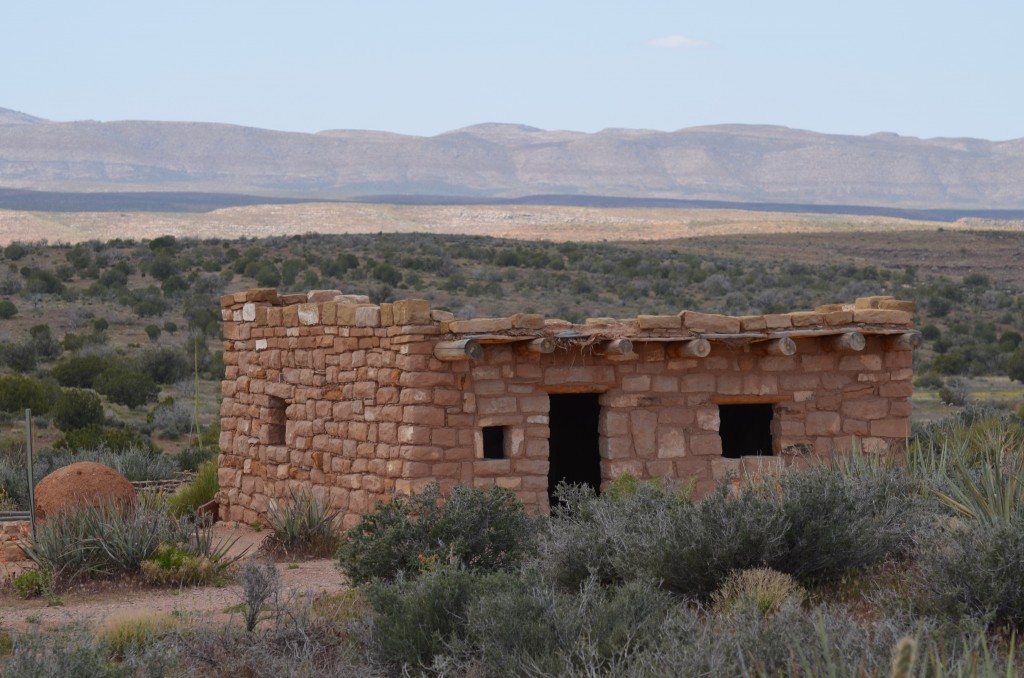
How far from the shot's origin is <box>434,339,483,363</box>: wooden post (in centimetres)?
1093

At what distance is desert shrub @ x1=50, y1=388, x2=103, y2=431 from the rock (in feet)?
29.7

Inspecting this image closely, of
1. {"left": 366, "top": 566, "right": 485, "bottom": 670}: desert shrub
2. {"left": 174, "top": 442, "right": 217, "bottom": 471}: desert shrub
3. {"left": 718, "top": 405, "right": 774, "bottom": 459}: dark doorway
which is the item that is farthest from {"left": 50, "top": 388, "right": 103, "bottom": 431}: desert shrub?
{"left": 366, "top": 566, "right": 485, "bottom": 670}: desert shrub

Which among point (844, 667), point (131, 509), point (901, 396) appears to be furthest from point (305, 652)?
point (901, 396)

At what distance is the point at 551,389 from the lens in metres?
11.6

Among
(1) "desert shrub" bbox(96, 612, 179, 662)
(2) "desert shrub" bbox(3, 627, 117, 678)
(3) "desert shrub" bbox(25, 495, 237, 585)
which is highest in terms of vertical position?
(2) "desert shrub" bbox(3, 627, 117, 678)

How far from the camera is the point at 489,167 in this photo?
18238 centimetres

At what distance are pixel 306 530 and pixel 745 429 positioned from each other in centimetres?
461

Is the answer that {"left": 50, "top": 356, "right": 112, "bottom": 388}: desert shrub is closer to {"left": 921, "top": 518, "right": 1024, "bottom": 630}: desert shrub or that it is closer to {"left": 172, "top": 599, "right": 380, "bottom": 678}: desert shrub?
{"left": 172, "top": 599, "right": 380, "bottom": 678}: desert shrub

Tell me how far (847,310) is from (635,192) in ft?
525

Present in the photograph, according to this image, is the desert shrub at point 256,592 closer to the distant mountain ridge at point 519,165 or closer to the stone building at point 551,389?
the stone building at point 551,389

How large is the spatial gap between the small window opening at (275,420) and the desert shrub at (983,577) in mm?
8225

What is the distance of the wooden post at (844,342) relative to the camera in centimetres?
1176

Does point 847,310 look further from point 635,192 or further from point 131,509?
point 635,192

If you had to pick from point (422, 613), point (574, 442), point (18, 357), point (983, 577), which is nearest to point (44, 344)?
point (18, 357)
